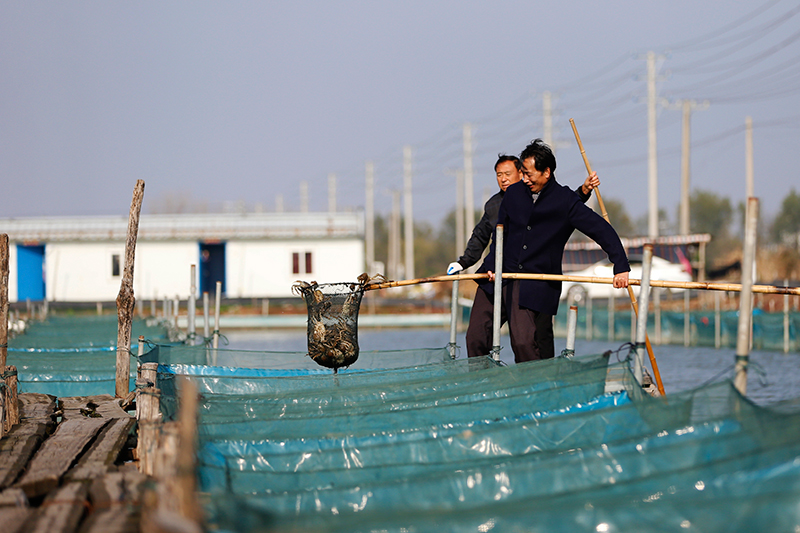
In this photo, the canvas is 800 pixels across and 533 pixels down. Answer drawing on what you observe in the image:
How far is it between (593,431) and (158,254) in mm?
34787

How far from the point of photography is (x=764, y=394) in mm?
12625

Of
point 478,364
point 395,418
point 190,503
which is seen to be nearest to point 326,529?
point 190,503

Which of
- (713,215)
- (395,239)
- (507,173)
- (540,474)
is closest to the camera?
(540,474)

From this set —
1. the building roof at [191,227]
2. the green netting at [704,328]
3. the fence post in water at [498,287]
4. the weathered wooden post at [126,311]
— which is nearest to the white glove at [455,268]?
the fence post in water at [498,287]

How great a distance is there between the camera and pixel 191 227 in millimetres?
37594

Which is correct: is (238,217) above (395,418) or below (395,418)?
above

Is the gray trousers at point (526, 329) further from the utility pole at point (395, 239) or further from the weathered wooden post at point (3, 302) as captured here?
the utility pole at point (395, 239)

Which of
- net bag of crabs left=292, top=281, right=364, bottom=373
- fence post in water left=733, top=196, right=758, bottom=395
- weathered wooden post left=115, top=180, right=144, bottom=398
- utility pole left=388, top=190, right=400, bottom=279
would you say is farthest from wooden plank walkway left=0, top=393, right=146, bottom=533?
utility pole left=388, top=190, right=400, bottom=279

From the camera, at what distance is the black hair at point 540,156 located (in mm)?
6297

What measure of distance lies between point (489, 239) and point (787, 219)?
79.1 m

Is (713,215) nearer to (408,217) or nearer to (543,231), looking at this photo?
(408,217)

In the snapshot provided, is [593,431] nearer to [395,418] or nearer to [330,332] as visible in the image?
[395,418]

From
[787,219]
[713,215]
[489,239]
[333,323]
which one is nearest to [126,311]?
[333,323]

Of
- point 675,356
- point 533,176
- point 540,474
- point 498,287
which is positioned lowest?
point 675,356
